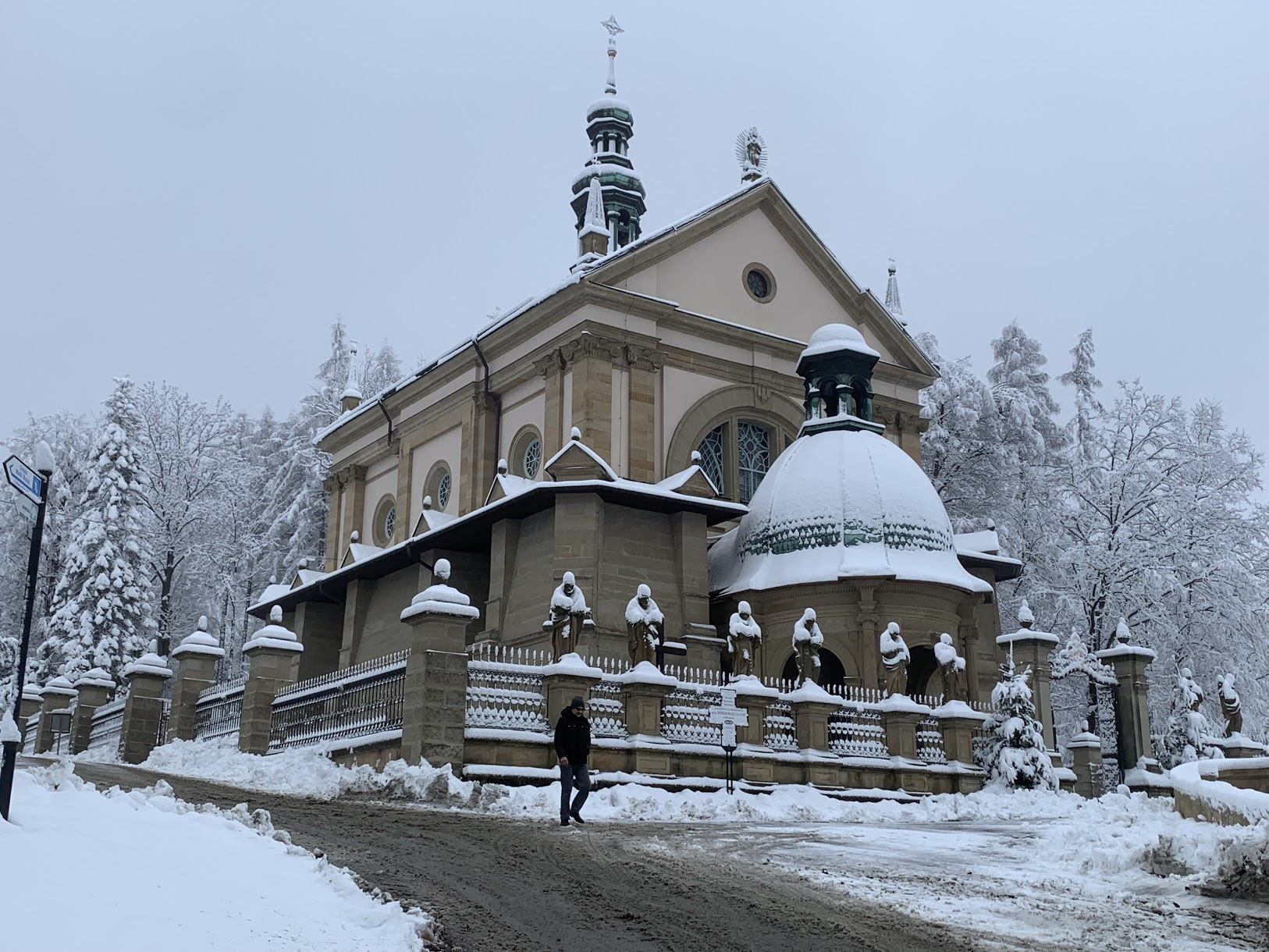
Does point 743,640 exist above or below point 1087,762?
above

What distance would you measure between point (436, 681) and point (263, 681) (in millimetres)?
7072

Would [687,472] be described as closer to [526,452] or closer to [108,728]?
[526,452]

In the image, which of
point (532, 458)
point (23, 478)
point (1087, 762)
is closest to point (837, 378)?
point (532, 458)

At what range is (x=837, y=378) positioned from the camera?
34469 mm

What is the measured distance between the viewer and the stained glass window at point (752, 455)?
36469 mm

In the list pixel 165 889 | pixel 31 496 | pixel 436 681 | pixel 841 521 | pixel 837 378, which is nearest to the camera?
pixel 165 889

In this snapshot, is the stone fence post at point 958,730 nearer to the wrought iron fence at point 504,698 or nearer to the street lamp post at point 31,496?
the wrought iron fence at point 504,698

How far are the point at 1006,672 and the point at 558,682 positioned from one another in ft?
39.3

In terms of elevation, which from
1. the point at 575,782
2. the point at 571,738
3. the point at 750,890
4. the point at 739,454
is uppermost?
the point at 739,454

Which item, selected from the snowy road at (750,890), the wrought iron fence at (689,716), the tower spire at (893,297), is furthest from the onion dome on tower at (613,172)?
the snowy road at (750,890)

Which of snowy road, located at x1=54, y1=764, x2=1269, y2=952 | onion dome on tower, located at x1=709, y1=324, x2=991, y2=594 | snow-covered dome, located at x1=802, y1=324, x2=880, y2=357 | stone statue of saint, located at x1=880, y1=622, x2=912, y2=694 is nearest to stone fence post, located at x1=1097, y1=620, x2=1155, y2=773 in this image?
onion dome on tower, located at x1=709, y1=324, x2=991, y2=594

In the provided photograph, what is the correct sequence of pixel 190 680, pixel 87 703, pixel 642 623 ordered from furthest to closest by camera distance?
1. pixel 87 703
2. pixel 190 680
3. pixel 642 623

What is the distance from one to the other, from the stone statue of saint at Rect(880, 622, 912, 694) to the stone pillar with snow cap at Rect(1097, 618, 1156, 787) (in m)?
8.78

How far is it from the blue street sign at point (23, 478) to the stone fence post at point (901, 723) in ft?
57.7
